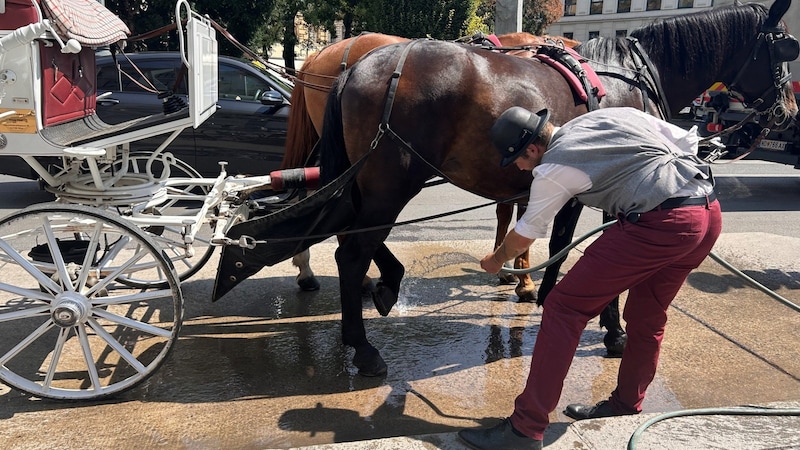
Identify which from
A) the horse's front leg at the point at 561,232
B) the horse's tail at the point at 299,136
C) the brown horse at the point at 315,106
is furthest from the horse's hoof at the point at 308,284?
the horse's front leg at the point at 561,232

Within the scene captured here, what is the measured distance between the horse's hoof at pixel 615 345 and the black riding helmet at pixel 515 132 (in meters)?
1.91

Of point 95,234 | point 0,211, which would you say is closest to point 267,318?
point 95,234

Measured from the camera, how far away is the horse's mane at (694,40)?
426 cm

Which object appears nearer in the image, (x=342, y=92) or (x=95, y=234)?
(x=95, y=234)

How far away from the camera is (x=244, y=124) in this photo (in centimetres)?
782

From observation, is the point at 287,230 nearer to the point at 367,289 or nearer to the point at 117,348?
the point at 117,348

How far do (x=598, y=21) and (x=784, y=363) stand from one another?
45.3 meters

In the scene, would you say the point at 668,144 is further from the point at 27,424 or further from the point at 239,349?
the point at 27,424

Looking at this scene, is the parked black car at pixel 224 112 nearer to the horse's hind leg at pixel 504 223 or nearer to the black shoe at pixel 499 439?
the horse's hind leg at pixel 504 223

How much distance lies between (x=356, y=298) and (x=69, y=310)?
1526mm

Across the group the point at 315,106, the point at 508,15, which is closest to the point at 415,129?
the point at 315,106

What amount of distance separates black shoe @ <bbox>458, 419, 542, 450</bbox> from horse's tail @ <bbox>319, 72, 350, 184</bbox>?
1.72m

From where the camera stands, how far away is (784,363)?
12.7ft

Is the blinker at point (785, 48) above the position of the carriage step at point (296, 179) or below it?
above
